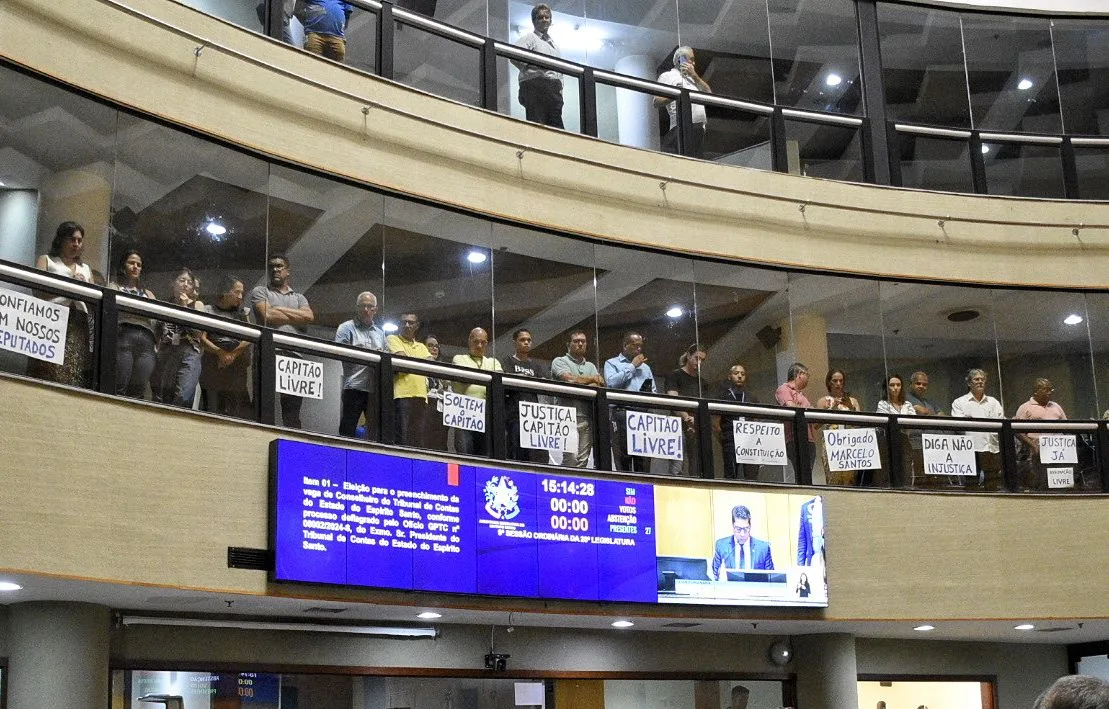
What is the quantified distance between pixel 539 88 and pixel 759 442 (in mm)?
4133

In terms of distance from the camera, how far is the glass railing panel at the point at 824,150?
15.0 meters

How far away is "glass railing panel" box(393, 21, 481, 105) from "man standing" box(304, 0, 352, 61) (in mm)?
630

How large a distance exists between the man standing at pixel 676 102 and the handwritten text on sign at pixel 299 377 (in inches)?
208

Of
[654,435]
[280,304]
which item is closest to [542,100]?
[654,435]

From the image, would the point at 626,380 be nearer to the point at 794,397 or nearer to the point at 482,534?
the point at 794,397

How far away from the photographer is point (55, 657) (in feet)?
31.6

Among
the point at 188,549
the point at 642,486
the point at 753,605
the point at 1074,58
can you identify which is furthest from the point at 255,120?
the point at 1074,58

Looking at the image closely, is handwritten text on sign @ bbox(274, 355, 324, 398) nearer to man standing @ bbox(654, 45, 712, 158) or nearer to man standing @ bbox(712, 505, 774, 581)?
man standing @ bbox(712, 505, 774, 581)

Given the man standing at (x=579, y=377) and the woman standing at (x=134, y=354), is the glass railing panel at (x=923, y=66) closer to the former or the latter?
the man standing at (x=579, y=377)

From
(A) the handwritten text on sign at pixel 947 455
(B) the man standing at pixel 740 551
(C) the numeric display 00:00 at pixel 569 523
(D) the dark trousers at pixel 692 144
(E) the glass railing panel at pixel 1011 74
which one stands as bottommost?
(B) the man standing at pixel 740 551

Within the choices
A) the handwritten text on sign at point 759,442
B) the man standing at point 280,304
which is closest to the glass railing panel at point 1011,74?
the handwritten text on sign at point 759,442

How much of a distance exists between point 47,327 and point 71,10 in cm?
262

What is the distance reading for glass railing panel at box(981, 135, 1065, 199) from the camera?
16.0 m

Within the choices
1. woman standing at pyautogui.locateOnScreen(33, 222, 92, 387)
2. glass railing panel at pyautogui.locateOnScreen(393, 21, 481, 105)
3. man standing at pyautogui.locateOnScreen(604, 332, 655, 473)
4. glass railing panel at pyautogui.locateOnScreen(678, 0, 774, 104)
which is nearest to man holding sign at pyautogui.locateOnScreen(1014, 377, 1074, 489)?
man standing at pyautogui.locateOnScreen(604, 332, 655, 473)
